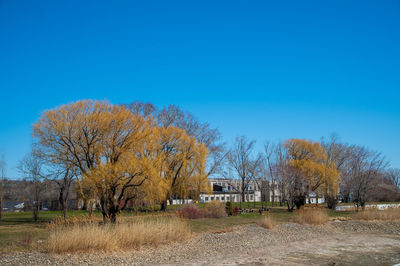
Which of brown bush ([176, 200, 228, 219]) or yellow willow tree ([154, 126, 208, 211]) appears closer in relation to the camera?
brown bush ([176, 200, 228, 219])

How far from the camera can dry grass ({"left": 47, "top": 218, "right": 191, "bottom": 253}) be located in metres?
10.9

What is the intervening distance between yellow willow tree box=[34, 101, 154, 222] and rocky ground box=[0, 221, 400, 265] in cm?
794

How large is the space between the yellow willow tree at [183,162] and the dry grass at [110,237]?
63.5ft

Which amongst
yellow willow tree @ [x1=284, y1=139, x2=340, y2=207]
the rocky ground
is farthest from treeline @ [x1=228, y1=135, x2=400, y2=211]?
the rocky ground

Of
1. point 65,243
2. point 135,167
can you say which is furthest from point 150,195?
point 65,243

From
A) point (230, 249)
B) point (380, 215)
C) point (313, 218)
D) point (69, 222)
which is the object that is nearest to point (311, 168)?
point (380, 215)

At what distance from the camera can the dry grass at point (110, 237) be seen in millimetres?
10914

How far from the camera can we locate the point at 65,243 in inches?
426

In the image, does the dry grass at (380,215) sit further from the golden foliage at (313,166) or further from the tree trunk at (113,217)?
the tree trunk at (113,217)

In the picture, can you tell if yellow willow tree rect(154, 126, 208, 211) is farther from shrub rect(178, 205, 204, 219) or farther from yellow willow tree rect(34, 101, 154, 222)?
yellow willow tree rect(34, 101, 154, 222)

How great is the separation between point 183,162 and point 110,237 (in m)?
22.4

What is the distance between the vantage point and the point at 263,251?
1242 cm

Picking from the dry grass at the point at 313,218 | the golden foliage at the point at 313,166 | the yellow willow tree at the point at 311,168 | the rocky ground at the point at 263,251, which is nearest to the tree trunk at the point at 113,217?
the rocky ground at the point at 263,251

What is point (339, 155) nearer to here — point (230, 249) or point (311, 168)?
point (311, 168)
